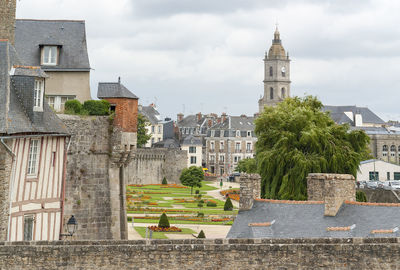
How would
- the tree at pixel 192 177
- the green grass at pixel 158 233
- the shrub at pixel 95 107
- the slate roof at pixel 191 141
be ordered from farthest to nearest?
the slate roof at pixel 191 141 < the tree at pixel 192 177 < the green grass at pixel 158 233 < the shrub at pixel 95 107

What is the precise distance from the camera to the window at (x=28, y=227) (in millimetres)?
16984

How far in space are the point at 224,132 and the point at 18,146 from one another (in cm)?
8337

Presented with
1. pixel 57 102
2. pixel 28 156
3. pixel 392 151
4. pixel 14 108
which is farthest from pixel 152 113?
pixel 14 108

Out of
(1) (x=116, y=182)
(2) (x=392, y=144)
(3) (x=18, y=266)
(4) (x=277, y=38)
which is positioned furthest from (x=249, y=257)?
(4) (x=277, y=38)

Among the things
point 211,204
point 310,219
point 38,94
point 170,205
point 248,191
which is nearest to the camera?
point 38,94

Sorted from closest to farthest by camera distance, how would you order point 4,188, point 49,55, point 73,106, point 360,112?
point 4,188 < point 73,106 < point 49,55 < point 360,112

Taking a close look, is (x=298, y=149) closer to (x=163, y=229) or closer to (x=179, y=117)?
(x=163, y=229)

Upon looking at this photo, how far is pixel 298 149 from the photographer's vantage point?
31.8 m

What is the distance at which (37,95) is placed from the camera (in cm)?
1741

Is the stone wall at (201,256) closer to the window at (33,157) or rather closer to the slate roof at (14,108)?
the slate roof at (14,108)

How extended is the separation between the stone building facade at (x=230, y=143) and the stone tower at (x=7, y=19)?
79507 mm

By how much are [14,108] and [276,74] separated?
115 metres

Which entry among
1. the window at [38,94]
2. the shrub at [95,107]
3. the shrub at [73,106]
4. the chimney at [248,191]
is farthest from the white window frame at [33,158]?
the chimney at [248,191]

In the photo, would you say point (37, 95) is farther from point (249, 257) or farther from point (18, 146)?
point (249, 257)
